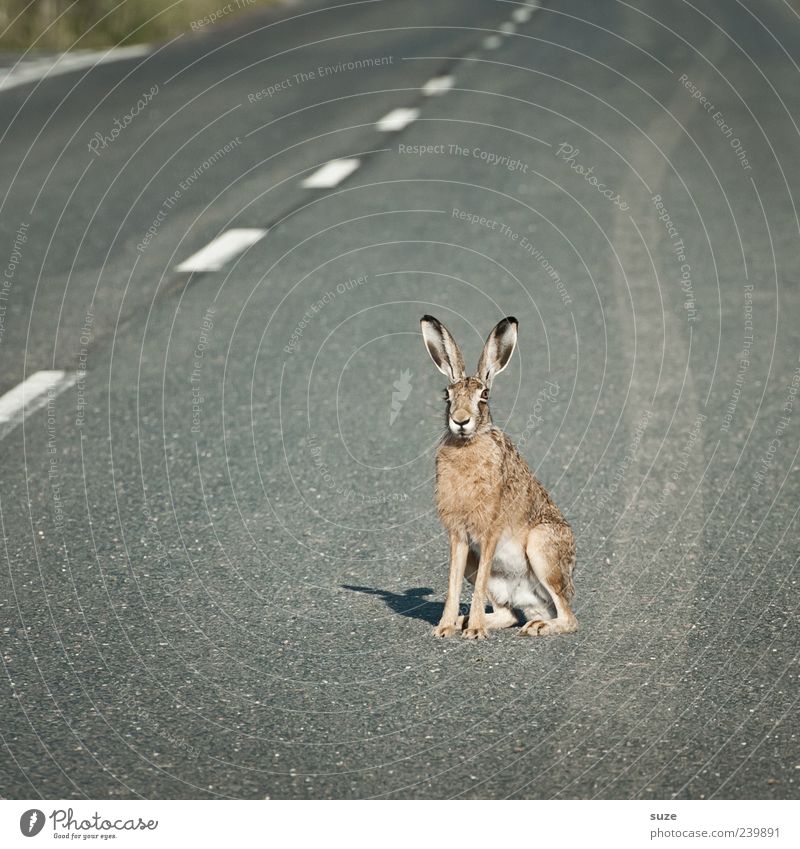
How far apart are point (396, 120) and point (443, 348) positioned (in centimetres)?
1093

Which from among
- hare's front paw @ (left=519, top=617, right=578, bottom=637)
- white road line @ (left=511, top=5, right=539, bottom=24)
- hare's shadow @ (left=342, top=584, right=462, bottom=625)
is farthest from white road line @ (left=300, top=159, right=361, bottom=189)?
white road line @ (left=511, top=5, right=539, bottom=24)

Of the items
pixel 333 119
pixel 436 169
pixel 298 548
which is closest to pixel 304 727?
pixel 298 548

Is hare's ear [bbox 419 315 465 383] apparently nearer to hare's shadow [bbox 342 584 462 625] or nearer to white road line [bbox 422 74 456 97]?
hare's shadow [bbox 342 584 462 625]

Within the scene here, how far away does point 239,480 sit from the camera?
6691 millimetres

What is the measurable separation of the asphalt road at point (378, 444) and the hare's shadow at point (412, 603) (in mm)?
14

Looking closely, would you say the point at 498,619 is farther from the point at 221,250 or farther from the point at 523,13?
the point at 523,13

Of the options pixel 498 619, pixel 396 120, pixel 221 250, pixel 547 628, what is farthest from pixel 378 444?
pixel 396 120

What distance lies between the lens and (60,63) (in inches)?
744

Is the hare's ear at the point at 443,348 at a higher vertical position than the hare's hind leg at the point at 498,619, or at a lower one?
higher

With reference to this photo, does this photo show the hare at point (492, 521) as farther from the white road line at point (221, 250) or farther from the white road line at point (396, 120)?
the white road line at point (396, 120)

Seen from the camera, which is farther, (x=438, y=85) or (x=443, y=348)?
(x=438, y=85)

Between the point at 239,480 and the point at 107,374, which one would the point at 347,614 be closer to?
the point at 239,480

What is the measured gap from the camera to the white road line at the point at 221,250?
9.98 m

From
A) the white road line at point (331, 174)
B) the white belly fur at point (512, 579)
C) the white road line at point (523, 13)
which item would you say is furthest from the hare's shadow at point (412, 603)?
the white road line at point (523, 13)
